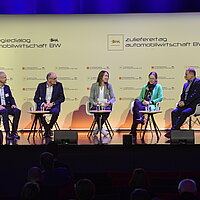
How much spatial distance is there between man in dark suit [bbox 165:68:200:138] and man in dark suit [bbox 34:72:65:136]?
205 centimetres

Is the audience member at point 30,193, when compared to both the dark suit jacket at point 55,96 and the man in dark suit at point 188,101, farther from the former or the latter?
the dark suit jacket at point 55,96

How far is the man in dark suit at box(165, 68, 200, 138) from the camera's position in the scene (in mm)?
7414

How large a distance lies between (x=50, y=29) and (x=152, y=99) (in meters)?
2.80

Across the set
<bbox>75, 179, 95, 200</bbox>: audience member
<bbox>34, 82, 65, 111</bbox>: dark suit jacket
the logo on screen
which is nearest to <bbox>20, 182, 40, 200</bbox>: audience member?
<bbox>75, 179, 95, 200</bbox>: audience member

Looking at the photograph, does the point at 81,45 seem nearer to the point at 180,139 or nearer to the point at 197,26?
the point at 197,26

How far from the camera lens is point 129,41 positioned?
358 inches

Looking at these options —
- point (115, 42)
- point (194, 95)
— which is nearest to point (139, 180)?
point (194, 95)

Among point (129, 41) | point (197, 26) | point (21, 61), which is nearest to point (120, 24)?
point (129, 41)

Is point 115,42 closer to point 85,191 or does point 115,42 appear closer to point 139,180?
point 139,180

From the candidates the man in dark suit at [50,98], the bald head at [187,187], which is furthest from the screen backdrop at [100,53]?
the bald head at [187,187]

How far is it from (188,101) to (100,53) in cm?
245

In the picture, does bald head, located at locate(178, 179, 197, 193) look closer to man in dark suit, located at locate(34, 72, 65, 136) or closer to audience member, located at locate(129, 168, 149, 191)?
audience member, located at locate(129, 168, 149, 191)

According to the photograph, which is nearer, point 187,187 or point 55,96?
point 187,187

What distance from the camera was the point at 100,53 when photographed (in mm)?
9164
